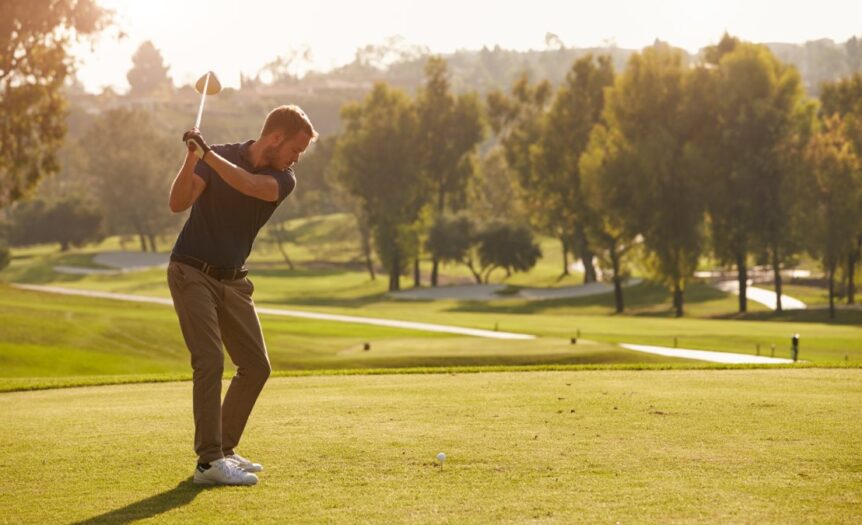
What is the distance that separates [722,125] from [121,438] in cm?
7002

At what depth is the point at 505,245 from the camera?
103 m

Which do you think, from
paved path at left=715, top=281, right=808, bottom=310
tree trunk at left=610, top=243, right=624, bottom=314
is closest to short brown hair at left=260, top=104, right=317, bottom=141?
paved path at left=715, top=281, right=808, bottom=310

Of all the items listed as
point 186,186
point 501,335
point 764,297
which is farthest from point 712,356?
point 764,297

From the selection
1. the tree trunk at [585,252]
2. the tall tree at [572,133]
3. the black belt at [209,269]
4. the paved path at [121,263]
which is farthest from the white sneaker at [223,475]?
the paved path at [121,263]

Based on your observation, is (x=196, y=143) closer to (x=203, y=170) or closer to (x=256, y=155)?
(x=203, y=170)

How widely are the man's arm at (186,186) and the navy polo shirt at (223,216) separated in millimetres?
137

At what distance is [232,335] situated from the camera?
9844 mm

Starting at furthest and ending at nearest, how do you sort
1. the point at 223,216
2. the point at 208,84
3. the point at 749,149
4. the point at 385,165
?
the point at 385,165, the point at 749,149, the point at 208,84, the point at 223,216

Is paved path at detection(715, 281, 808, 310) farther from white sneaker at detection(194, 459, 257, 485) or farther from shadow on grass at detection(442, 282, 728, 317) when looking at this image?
white sneaker at detection(194, 459, 257, 485)

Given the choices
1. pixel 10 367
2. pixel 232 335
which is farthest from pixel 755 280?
pixel 232 335

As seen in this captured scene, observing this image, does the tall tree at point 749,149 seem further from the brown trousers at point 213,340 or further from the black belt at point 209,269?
the black belt at point 209,269

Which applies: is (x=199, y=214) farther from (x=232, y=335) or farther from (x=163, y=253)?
(x=163, y=253)

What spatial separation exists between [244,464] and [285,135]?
2634mm

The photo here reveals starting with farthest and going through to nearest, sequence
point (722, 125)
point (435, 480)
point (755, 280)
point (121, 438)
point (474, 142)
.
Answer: point (474, 142) < point (755, 280) < point (722, 125) < point (121, 438) < point (435, 480)
